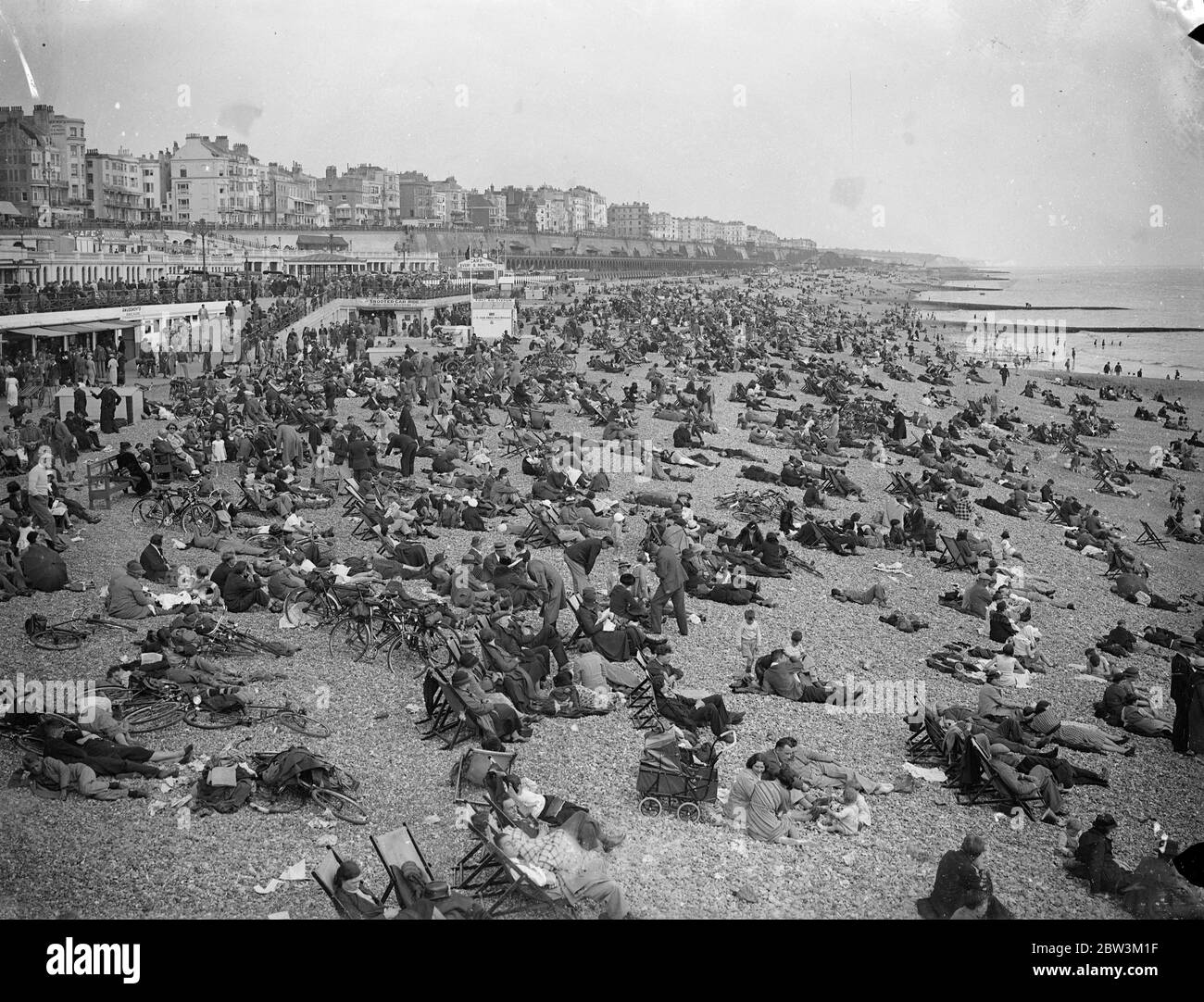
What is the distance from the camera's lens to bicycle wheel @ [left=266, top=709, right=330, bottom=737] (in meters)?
7.84

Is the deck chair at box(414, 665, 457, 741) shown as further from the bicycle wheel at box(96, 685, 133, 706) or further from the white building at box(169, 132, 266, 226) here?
the white building at box(169, 132, 266, 226)

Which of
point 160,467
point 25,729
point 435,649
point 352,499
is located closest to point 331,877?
point 25,729

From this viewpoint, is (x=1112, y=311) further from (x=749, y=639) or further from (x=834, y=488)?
(x=749, y=639)

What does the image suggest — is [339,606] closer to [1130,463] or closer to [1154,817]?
[1154,817]

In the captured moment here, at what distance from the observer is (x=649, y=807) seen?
23.4 ft

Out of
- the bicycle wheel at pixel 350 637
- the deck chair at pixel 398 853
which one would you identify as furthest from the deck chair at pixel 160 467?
the deck chair at pixel 398 853

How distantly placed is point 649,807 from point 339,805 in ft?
6.06

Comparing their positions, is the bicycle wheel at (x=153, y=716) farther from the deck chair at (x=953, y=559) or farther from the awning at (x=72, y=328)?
the awning at (x=72, y=328)

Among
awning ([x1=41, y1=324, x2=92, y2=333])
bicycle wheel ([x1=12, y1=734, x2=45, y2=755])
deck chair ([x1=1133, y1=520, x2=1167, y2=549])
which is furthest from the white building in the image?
bicycle wheel ([x1=12, y1=734, x2=45, y2=755])

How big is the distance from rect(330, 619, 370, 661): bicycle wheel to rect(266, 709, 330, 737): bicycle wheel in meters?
1.15

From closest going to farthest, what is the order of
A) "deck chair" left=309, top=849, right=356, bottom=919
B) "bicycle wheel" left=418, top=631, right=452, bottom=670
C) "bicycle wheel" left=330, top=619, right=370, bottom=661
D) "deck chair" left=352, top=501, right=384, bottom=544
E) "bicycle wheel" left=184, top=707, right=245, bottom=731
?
1. "deck chair" left=309, top=849, right=356, bottom=919
2. "bicycle wheel" left=184, top=707, right=245, bottom=731
3. "bicycle wheel" left=418, top=631, right=452, bottom=670
4. "bicycle wheel" left=330, top=619, right=370, bottom=661
5. "deck chair" left=352, top=501, right=384, bottom=544

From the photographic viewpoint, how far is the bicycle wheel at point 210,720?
775cm
